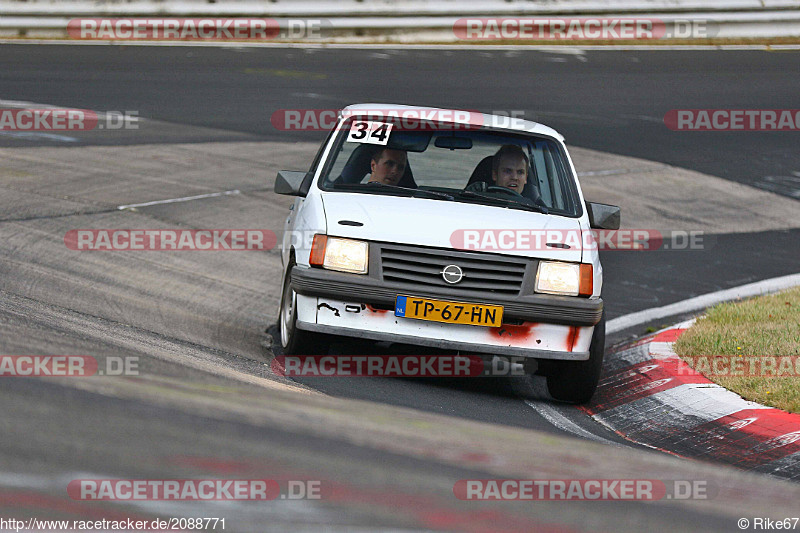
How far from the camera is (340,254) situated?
6031 mm

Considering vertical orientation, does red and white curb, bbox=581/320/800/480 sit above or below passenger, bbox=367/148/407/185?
below

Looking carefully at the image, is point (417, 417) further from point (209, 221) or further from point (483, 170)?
point (209, 221)

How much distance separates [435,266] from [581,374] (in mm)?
1072

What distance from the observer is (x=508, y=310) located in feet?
19.5

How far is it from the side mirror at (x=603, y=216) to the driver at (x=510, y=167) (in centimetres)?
46

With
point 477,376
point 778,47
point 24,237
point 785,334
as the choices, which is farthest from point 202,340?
point 778,47

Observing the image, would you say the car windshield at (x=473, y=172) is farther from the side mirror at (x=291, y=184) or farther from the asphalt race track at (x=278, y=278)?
the asphalt race track at (x=278, y=278)

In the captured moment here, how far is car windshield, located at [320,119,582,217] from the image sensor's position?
22.5 ft
